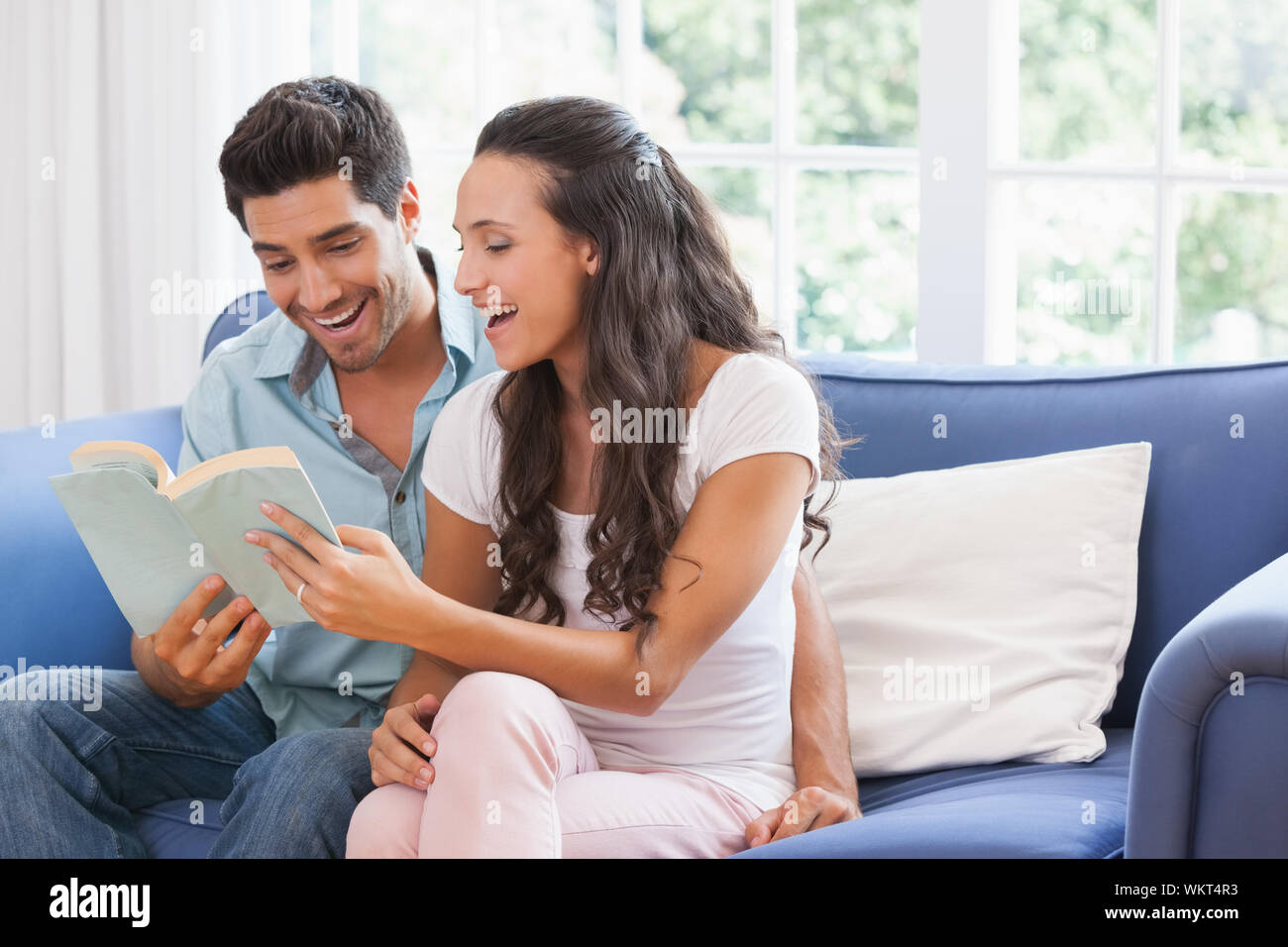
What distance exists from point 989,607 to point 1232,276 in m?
1.60

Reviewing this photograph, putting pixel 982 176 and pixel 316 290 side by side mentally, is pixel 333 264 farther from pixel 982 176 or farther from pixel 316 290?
pixel 982 176

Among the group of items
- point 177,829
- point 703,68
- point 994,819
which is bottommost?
point 177,829

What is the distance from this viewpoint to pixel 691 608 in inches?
52.1

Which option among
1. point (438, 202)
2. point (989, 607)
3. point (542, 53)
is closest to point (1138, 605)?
point (989, 607)

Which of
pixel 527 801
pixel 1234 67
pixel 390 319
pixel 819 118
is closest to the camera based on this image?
pixel 527 801

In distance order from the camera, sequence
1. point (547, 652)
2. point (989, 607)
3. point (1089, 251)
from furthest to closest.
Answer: point (1089, 251), point (989, 607), point (547, 652)

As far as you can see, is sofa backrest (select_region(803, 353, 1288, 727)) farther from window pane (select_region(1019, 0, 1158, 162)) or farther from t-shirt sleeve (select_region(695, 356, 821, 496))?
window pane (select_region(1019, 0, 1158, 162))

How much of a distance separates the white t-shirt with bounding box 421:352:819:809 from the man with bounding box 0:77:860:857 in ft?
0.21

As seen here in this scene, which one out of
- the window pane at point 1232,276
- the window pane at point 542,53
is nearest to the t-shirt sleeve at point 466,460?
the window pane at point 542,53

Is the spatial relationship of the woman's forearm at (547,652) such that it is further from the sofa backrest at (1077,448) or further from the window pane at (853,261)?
the window pane at (853,261)

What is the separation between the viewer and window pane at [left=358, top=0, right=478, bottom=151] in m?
2.86

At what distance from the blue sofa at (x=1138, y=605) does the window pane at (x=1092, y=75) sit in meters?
0.82

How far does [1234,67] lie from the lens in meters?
2.28
